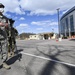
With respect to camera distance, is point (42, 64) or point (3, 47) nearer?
point (3, 47)

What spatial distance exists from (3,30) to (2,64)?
1138mm

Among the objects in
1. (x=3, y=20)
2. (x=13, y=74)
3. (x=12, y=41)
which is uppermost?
(x=3, y=20)

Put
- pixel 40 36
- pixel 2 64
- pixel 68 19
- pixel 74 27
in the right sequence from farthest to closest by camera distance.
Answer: pixel 68 19, pixel 40 36, pixel 74 27, pixel 2 64

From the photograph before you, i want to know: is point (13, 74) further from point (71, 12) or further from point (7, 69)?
point (71, 12)

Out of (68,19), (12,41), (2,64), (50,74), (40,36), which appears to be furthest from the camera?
(68,19)

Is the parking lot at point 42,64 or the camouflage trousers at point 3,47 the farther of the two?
the camouflage trousers at point 3,47

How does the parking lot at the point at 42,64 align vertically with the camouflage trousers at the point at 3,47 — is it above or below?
below

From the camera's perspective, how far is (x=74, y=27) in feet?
276

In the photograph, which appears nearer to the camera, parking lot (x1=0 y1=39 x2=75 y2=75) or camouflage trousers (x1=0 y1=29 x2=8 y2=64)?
parking lot (x1=0 y1=39 x2=75 y2=75)

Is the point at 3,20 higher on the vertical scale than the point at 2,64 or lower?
higher

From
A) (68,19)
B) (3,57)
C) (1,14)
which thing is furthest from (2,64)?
(68,19)

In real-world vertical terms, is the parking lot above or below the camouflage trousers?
below

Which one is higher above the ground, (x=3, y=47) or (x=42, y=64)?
(x=3, y=47)

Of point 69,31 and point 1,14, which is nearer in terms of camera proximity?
point 1,14
